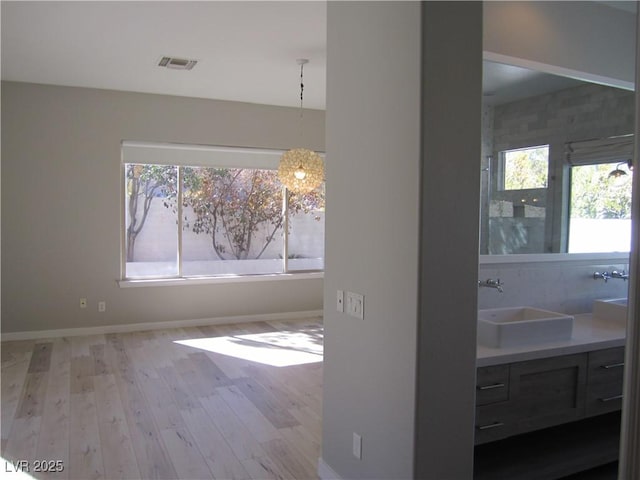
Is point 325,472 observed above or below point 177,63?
below

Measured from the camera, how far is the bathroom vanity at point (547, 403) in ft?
7.50

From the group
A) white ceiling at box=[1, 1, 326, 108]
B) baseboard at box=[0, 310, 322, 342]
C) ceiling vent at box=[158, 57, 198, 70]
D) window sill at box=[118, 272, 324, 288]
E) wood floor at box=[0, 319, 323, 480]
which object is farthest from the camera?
window sill at box=[118, 272, 324, 288]

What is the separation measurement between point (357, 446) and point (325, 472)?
1.34 ft

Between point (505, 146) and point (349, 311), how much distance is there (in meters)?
1.63

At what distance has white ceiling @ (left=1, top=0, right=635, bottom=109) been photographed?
10.9 feet

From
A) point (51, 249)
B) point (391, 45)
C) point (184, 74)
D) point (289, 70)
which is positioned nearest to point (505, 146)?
point (391, 45)

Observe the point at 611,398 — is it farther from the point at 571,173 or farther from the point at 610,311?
the point at 571,173

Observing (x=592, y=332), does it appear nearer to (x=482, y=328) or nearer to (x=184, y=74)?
(x=482, y=328)

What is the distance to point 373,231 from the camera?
217cm

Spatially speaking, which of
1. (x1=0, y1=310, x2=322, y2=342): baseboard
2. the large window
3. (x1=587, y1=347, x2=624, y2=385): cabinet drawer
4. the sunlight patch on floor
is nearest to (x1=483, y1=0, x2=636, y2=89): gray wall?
(x1=587, y1=347, x2=624, y2=385): cabinet drawer

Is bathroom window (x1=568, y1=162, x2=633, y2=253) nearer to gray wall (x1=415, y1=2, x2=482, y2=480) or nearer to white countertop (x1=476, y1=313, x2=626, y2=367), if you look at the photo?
white countertop (x1=476, y1=313, x2=626, y2=367)

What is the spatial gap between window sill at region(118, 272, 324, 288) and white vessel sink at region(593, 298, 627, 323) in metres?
4.19

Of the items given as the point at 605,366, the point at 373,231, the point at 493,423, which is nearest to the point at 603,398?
the point at 605,366

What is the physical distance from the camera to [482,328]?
2465mm
